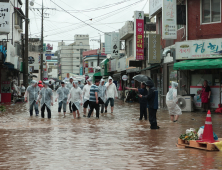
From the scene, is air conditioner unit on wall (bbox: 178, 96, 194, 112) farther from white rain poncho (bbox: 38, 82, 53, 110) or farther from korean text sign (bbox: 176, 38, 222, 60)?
white rain poncho (bbox: 38, 82, 53, 110)

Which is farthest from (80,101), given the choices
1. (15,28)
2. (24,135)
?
(15,28)

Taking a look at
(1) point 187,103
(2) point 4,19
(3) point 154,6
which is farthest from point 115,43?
(2) point 4,19

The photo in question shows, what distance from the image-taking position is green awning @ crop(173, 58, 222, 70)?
722 inches

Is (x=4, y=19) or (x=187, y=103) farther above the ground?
(x=4, y=19)

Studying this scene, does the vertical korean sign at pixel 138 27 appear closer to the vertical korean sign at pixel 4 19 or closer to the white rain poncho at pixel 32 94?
the vertical korean sign at pixel 4 19

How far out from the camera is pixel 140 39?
26875 millimetres

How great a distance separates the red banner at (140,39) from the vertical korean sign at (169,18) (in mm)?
6302

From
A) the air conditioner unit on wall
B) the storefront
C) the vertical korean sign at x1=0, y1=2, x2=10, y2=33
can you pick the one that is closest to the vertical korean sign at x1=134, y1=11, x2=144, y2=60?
the storefront

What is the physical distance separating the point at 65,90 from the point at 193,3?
28.6 ft

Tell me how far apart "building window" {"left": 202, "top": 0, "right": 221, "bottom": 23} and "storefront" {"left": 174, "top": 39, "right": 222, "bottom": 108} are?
1.24m

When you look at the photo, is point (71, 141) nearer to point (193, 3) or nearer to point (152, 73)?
point (193, 3)

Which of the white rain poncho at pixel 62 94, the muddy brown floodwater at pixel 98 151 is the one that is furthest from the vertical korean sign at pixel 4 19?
the muddy brown floodwater at pixel 98 151

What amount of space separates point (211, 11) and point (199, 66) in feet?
10.7

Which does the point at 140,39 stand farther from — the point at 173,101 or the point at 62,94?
the point at 173,101
